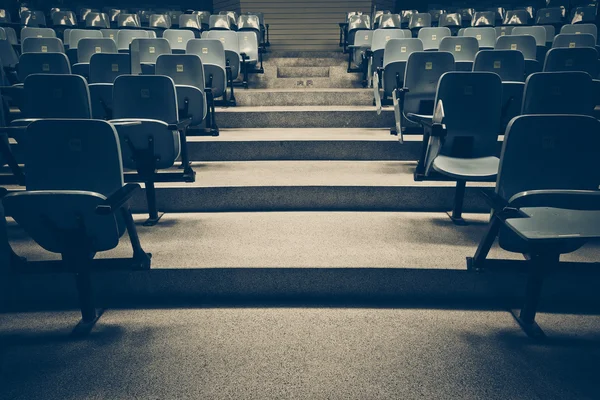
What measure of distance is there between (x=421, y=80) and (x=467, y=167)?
91 cm

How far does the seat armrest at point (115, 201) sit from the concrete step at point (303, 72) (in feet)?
12.9

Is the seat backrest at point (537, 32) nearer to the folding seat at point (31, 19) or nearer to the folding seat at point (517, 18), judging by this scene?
the folding seat at point (517, 18)

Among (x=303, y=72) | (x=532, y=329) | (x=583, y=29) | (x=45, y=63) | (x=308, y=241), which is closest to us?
(x=532, y=329)

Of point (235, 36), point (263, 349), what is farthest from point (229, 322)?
point (235, 36)

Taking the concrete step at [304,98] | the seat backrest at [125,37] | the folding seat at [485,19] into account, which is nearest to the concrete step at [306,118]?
the concrete step at [304,98]

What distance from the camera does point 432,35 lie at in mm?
4633

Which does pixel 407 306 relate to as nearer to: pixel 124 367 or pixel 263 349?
pixel 263 349

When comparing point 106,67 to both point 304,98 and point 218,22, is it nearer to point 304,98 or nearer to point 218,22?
point 304,98

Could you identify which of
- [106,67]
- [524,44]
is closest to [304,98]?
[106,67]

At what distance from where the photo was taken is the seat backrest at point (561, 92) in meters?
2.15

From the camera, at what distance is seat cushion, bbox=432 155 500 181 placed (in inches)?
79.4

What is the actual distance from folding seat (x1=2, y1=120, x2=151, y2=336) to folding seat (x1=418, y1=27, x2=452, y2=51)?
3975 mm

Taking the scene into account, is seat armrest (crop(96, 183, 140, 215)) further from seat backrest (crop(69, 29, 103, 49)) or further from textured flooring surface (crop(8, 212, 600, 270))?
seat backrest (crop(69, 29, 103, 49))

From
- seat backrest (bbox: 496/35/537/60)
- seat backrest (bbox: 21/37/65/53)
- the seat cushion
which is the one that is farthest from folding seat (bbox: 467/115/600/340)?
seat backrest (bbox: 21/37/65/53)
